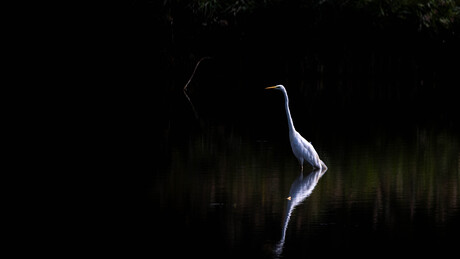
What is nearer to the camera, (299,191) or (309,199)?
(309,199)

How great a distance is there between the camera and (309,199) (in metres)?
9.23

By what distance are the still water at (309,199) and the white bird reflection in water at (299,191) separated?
1 centimetres

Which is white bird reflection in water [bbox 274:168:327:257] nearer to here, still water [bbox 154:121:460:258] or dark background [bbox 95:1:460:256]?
still water [bbox 154:121:460:258]

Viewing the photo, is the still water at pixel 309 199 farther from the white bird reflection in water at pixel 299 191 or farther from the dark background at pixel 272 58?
the dark background at pixel 272 58

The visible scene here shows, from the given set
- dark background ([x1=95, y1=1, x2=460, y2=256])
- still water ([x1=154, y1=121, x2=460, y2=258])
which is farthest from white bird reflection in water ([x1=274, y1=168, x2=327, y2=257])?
dark background ([x1=95, y1=1, x2=460, y2=256])

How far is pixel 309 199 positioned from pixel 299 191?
521 millimetres

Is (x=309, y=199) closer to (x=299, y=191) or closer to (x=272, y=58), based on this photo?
(x=299, y=191)

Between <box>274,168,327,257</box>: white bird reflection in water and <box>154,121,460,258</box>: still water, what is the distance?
0.01 meters

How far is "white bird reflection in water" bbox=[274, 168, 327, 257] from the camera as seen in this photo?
7.92 meters

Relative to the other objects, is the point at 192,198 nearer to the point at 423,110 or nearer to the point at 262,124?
the point at 262,124

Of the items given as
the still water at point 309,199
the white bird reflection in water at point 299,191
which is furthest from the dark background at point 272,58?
the white bird reflection in water at point 299,191

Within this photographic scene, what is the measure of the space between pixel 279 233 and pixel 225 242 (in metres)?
0.52

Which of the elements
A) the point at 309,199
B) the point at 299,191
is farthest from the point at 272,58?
the point at 309,199

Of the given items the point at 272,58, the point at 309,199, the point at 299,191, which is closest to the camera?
the point at 309,199
